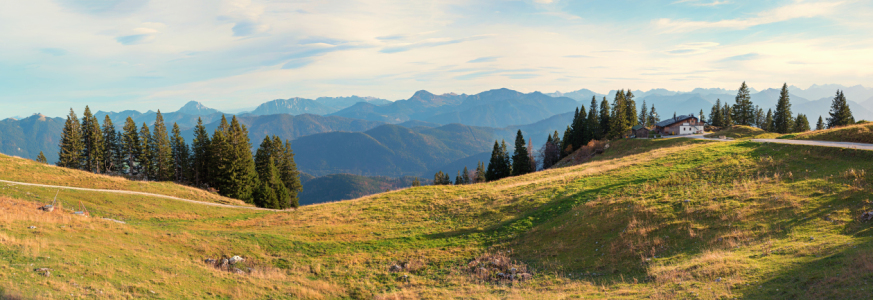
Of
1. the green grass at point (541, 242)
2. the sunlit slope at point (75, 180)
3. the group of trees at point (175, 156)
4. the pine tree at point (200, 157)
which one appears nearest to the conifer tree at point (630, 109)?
the green grass at point (541, 242)

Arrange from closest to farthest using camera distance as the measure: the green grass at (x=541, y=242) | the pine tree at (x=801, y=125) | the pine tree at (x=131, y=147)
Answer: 1. the green grass at (x=541, y=242)
2. the pine tree at (x=131, y=147)
3. the pine tree at (x=801, y=125)

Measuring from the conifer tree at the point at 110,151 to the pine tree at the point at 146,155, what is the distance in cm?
635

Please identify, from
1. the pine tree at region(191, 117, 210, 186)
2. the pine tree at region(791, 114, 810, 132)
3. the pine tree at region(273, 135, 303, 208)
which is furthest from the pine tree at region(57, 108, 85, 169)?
the pine tree at region(791, 114, 810, 132)

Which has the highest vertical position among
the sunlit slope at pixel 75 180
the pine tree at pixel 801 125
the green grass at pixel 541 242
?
the pine tree at pixel 801 125

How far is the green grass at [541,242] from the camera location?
448 inches

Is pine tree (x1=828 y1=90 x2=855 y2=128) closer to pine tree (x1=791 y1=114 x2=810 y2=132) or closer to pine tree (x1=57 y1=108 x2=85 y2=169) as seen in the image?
pine tree (x1=791 y1=114 x2=810 y2=132)

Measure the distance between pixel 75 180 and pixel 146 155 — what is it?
32724mm

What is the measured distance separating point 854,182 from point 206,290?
3033cm

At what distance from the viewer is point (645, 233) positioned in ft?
56.9

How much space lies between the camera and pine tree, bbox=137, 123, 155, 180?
205ft

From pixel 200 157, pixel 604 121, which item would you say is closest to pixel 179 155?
pixel 200 157

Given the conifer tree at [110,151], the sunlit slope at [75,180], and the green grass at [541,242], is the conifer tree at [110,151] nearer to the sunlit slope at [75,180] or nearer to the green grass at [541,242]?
the sunlit slope at [75,180]

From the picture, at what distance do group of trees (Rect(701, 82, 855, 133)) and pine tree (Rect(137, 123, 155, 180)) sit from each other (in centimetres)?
12566

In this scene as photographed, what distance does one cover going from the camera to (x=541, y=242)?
788 inches
